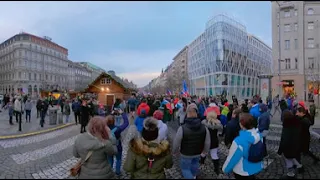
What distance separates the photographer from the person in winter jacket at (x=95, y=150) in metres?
3.62

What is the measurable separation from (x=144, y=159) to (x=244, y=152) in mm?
1677

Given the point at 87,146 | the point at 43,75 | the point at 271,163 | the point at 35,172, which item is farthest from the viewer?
the point at 43,75

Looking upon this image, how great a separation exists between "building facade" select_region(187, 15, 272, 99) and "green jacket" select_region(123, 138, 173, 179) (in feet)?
183

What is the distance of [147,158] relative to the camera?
12.0 feet

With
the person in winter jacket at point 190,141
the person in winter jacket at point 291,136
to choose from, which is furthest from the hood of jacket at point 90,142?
the person in winter jacket at point 291,136

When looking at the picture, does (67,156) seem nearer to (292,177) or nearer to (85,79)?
(292,177)

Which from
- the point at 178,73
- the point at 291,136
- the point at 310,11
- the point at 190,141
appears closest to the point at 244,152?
the point at 190,141

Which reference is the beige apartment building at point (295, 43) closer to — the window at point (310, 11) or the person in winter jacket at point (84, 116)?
the window at point (310, 11)

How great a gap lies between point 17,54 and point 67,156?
95588 mm

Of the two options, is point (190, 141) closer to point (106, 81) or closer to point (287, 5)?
point (106, 81)

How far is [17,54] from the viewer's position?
282 ft

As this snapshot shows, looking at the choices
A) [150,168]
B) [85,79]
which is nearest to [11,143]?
[150,168]

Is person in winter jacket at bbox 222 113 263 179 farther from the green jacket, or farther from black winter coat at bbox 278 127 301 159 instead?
black winter coat at bbox 278 127 301 159

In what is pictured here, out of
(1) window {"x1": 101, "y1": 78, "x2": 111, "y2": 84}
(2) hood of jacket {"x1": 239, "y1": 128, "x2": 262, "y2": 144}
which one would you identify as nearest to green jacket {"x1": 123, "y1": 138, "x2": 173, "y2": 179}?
(2) hood of jacket {"x1": 239, "y1": 128, "x2": 262, "y2": 144}
